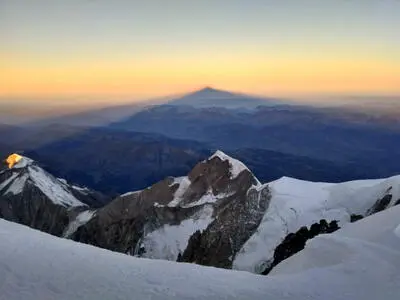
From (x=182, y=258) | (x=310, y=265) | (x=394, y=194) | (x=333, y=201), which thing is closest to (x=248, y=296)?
(x=310, y=265)

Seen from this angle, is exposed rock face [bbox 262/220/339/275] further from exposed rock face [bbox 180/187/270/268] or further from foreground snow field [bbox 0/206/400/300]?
foreground snow field [bbox 0/206/400/300]

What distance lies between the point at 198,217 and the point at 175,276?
146 meters

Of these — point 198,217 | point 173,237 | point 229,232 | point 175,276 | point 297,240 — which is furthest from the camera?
point 173,237

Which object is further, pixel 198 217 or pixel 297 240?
pixel 198 217

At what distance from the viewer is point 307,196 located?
119m

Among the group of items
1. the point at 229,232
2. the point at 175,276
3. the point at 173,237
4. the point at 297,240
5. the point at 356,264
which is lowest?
the point at 173,237

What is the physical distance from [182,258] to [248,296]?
12448 cm

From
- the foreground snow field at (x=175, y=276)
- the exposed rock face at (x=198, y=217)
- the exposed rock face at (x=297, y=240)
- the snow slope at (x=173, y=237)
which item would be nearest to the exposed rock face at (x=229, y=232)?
the exposed rock face at (x=198, y=217)

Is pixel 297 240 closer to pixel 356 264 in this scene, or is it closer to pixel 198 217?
pixel 356 264

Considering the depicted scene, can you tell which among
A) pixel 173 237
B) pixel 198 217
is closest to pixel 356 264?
pixel 198 217

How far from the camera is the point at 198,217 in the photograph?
165000 millimetres

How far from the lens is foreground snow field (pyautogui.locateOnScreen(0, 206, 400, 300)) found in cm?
1709

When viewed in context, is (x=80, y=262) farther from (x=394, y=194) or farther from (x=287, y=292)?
(x=394, y=194)

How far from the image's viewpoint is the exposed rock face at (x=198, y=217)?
125250 millimetres
